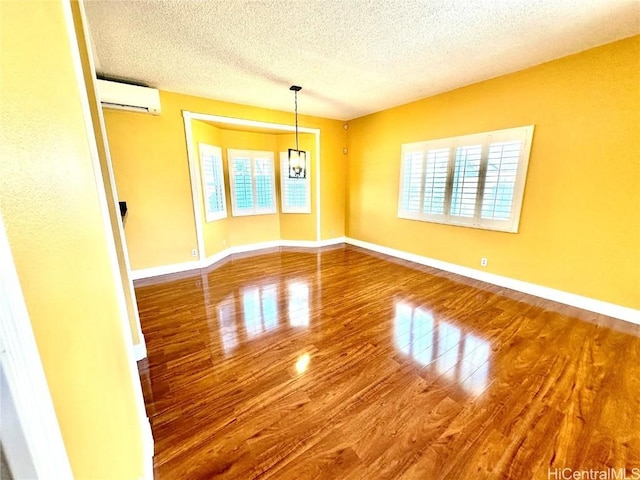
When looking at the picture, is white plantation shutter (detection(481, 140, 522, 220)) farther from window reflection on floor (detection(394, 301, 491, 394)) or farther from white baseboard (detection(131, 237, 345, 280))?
white baseboard (detection(131, 237, 345, 280))

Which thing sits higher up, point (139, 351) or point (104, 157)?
point (104, 157)

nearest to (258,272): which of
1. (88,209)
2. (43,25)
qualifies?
(88,209)

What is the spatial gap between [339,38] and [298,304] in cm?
277

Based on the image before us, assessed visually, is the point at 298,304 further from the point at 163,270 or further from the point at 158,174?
the point at 158,174

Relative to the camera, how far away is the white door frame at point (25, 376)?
362 mm

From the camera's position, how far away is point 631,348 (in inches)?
86.2

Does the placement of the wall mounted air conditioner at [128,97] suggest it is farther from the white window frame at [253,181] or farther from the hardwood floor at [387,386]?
the hardwood floor at [387,386]

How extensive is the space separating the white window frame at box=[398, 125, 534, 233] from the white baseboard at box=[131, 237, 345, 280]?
1.95m

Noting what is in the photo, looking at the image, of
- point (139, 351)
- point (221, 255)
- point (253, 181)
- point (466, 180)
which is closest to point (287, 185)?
point (253, 181)

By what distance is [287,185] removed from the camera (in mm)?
5477

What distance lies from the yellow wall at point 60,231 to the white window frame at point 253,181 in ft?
13.3

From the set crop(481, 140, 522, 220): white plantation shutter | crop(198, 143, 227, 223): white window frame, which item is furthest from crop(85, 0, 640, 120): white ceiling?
crop(198, 143, 227, 223): white window frame

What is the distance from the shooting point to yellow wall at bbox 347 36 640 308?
8.09 feet

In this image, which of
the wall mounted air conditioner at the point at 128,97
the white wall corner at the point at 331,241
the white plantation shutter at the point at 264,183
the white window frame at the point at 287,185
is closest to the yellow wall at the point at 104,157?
the wall mounted air conditioner at the point at 128,97
